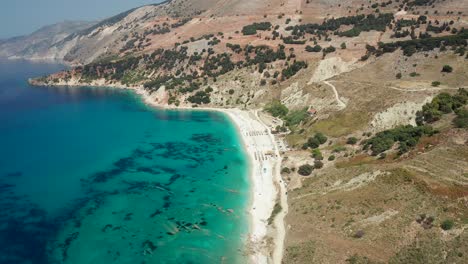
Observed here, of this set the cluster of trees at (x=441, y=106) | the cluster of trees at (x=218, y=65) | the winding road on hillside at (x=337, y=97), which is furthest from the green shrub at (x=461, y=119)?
the cluster of trees at (x=218, y=65)

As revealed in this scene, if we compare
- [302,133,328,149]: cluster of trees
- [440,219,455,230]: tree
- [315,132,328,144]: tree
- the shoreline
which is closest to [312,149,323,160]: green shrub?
[302,133,328,149]: cluster of trees

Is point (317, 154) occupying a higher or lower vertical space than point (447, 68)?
lower

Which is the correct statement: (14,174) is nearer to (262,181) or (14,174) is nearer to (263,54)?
(262,181)

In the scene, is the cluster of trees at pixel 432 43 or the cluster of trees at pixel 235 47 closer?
the cluster of trees at pixel 432 43

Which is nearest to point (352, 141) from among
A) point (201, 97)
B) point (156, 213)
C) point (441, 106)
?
point (441, 106)

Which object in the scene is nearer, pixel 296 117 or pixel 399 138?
pixel 399 138

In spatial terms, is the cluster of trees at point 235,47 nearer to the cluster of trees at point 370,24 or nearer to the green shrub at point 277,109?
the cluster of trees at point 370,24
